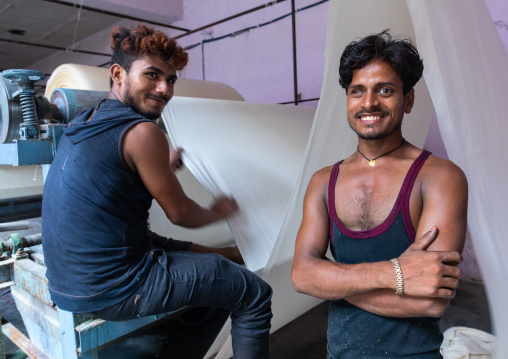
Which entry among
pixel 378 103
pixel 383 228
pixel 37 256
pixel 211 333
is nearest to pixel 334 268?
pixel 383 228

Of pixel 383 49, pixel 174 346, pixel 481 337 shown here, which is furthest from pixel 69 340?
pixel 481 337

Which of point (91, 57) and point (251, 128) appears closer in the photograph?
point (251, 128)

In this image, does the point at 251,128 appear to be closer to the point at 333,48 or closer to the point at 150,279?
the point at 333,48

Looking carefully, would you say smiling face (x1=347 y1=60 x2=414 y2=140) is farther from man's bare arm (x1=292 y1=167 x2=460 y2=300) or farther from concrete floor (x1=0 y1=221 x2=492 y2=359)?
concrete floor (x1=0 y1=221 x2=492 y2=359)

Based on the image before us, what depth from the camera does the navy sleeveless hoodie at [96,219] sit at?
1.03m

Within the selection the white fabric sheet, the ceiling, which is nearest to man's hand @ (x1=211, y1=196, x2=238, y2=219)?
the white fabric sheet

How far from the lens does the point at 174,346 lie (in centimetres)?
208

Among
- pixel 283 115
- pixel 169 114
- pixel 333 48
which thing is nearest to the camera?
pixel 333 48

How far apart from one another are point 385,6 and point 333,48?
359mm

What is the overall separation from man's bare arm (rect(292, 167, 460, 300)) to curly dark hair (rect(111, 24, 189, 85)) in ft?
2.15

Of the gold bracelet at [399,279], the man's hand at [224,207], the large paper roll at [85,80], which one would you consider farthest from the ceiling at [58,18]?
the gold bracelet at [399,279]

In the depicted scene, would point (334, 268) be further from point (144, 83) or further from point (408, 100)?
point (144, 83)

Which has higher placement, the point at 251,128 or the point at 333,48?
the point at 333,48

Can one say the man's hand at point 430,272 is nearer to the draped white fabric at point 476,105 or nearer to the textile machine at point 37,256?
A: the draped white fabric at point 476,105
